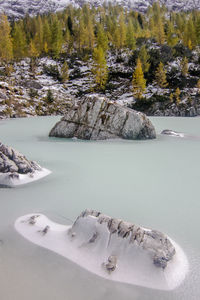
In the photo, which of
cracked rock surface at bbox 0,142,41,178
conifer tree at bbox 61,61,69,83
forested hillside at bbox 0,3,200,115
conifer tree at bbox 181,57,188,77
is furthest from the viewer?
conifer tree at bbox 61,61,69,83

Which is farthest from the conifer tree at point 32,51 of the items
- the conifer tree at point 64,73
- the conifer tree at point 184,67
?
the conifer tree at point 184,67

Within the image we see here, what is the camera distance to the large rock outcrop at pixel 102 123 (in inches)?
695

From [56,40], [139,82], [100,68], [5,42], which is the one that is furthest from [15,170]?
[56,40]

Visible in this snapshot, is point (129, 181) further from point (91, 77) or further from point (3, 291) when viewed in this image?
point (91, 77)

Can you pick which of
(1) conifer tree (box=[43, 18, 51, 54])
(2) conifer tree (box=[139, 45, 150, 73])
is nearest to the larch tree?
(2) conifer tree (box=[139, 45, 150, 73])

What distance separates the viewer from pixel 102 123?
1794cm

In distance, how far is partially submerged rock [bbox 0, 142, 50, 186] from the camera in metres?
7.66

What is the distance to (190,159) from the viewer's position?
11.3 m

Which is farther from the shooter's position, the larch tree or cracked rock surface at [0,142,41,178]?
the larch tree

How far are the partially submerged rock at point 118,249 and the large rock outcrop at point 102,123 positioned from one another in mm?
13349

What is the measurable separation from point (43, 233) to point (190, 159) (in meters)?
8.79

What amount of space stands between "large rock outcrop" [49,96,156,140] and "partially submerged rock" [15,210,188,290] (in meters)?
13.3

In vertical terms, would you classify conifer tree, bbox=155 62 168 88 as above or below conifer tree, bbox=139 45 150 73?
below

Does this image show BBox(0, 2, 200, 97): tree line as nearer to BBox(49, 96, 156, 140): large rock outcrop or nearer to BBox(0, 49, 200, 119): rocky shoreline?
BBox(0, 49, 200, 119): rocky shoreline
